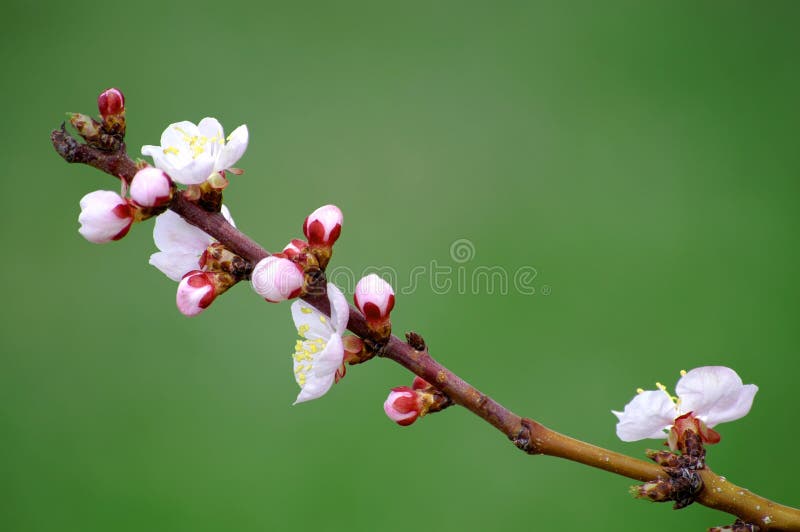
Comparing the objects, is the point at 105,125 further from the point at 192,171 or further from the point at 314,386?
Result: the point at 314,386

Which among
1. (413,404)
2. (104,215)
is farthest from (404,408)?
(104,215)

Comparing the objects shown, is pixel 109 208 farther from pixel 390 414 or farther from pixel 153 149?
pixel 390 414

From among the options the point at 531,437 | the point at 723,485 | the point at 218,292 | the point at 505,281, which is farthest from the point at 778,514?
the point at 505,281

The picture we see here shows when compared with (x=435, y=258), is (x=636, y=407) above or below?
below

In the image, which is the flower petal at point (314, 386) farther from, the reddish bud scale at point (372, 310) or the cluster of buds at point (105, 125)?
the cluster of buds at point (105, 125)

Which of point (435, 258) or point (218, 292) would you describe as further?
point (435, 258)

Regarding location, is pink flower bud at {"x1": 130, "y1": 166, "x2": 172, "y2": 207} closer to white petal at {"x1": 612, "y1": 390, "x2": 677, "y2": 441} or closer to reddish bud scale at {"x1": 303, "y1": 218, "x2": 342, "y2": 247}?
reddish bud scale at {"x1": 303, "y1": 218, "x2": 342, "y2": 247}
